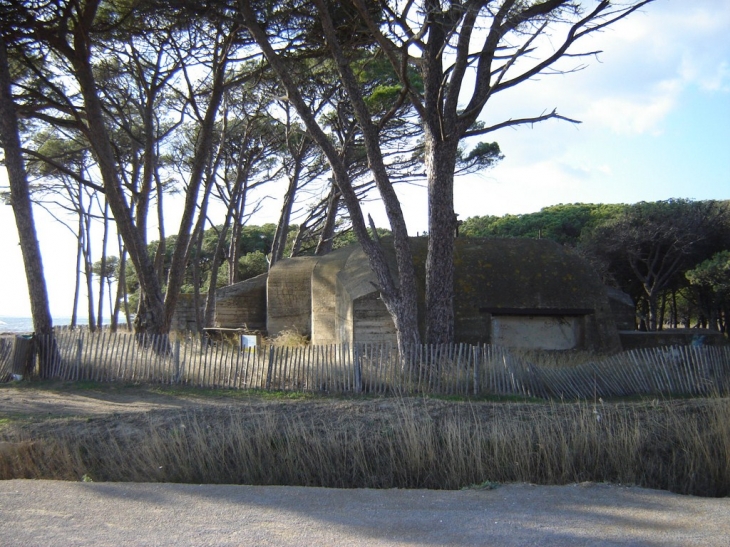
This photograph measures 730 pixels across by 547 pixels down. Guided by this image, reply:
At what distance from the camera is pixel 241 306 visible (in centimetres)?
2900

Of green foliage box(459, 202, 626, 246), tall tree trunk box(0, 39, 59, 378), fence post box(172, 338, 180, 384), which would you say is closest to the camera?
fence post box(172, 338, 180, 384)

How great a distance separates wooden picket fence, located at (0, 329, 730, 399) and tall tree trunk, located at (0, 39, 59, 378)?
12.1 ft

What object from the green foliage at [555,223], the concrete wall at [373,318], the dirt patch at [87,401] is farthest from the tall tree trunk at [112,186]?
the green foliage at [555,223]

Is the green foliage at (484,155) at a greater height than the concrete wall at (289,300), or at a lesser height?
greater

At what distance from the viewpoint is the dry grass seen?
8750 millimetres

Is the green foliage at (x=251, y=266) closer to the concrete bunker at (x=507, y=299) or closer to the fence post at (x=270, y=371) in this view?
the concrete bunker at (x=507, y=299)

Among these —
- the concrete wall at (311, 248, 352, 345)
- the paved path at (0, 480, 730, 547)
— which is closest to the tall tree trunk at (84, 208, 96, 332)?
the concrete wall at (311, 248, 352, 345)

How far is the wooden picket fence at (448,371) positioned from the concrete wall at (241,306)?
41.4ft

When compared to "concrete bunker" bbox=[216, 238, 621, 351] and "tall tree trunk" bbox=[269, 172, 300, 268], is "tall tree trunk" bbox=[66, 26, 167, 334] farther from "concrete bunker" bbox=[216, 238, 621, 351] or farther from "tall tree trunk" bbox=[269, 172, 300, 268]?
"tall tree trunk" bbox=[269, 172, 300, 268]

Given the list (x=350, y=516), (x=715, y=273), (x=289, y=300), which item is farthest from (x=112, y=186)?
(x=715, y=273)

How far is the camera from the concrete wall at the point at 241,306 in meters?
28.8

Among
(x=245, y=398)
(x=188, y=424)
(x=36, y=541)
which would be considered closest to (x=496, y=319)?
(x=245, y=398)

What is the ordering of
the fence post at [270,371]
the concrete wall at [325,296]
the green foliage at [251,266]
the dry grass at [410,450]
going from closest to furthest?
the dry grass at [410,450] → the fence post at [270,371] → the concrete wall at [325,296] → the green foliage at [251,266]

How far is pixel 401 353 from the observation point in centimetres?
1516
